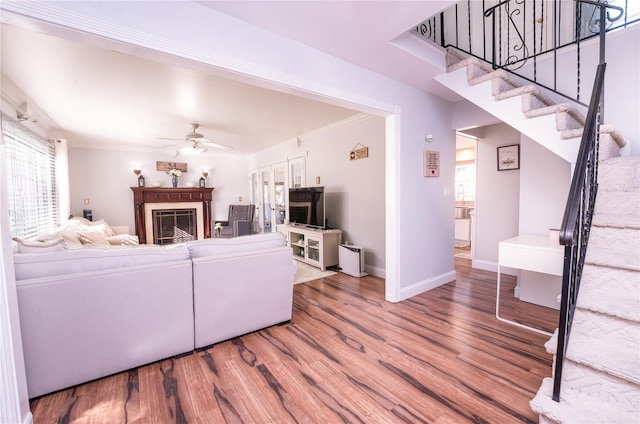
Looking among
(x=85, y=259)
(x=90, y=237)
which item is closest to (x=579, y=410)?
(x=85, y=259)

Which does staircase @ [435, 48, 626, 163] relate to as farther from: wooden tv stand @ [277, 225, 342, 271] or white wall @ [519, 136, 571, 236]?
wooden tv stand @ [277, 225, 342, 271]

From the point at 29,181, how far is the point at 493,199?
22.3 feet

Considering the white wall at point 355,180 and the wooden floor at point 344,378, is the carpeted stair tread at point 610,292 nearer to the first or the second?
the wooden floor at point 344,378

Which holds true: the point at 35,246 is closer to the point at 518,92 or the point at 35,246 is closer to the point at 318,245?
the point at 318,245

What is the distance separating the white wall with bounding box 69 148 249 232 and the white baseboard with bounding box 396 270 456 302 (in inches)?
231

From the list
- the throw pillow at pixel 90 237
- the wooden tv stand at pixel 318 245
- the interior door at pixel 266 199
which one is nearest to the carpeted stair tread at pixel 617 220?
the wooden tv stand at pixel 318 245

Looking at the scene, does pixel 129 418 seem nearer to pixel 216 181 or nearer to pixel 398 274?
pixel 398 274

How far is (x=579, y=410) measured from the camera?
1.11 m

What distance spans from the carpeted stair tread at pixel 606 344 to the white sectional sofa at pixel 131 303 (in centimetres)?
201

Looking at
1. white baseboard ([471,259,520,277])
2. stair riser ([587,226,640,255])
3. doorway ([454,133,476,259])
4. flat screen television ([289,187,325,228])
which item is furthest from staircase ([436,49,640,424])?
doorway ([454,133,476,259])

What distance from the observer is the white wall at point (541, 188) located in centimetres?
280

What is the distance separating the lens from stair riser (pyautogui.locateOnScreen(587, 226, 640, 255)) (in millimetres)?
1614

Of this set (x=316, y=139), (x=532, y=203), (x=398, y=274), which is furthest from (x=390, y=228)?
(x=316, y=139)

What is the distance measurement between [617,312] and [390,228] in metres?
1.90
